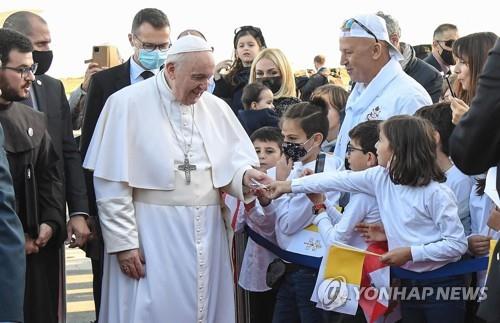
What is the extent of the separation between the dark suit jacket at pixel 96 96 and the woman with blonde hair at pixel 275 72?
1150mm

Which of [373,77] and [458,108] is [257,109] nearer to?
[373,77]

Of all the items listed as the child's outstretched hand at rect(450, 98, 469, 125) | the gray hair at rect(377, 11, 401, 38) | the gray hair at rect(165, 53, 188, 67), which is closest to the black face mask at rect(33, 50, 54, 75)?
the gray hair at rect(165, 53, 188, 67)

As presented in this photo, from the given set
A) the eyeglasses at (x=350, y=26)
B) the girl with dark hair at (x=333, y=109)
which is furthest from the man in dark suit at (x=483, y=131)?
the girl with dark hair at (x=333, y=109)

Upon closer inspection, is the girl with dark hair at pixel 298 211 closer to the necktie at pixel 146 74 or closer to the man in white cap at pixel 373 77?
the man in white cap at pixel 373 77

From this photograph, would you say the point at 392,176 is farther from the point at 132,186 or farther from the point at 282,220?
the point at 132,186

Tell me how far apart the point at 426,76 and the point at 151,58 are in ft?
→ 7.71

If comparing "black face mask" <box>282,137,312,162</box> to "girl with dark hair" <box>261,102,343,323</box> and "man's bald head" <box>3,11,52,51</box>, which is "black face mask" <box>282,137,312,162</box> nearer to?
"girl with dark hair" <box>261,102,343,323</box>

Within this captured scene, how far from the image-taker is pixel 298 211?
232 inches

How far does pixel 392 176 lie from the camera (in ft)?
16.9

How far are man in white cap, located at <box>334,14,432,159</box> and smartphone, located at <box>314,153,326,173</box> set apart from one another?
150mm

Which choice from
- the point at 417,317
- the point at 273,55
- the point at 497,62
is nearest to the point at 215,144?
the point at 417,317

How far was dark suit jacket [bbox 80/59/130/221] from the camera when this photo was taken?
6957mm

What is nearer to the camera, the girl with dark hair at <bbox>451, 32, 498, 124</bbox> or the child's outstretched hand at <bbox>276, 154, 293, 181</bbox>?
the girl with dark hair at <bbox>451, 32, 498, 124</bbox>

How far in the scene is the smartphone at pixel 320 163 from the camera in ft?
19.3
